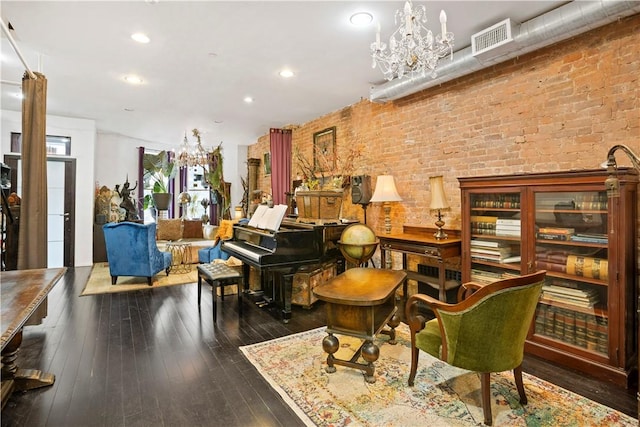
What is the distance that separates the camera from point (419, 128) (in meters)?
4.34

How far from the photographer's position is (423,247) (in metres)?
3.65

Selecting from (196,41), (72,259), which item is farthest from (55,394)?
(72,259)

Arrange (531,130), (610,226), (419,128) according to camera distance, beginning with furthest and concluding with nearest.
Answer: (419,128)
(531,130)
(610,226)

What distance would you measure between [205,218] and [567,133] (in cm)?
799

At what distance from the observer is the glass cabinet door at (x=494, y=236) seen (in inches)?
121

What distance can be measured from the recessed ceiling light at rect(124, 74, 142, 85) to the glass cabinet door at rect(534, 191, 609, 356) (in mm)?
4767

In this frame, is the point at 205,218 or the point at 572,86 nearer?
the point at 572,86

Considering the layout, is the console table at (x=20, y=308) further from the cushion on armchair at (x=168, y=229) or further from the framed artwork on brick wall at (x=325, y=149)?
the cushion on armchair at (x=168, y=229)

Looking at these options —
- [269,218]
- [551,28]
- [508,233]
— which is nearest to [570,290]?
[508,233]

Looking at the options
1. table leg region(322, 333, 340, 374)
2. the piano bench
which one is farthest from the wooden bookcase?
the piano bench

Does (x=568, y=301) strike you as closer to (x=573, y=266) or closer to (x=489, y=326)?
(x=573, y=266)

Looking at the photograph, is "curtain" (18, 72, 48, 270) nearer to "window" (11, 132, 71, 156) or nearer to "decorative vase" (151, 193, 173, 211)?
"window" (11, 132, 71, 156)

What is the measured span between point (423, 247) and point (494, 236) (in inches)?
28.1

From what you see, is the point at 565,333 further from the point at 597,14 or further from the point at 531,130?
the point at 597,14
